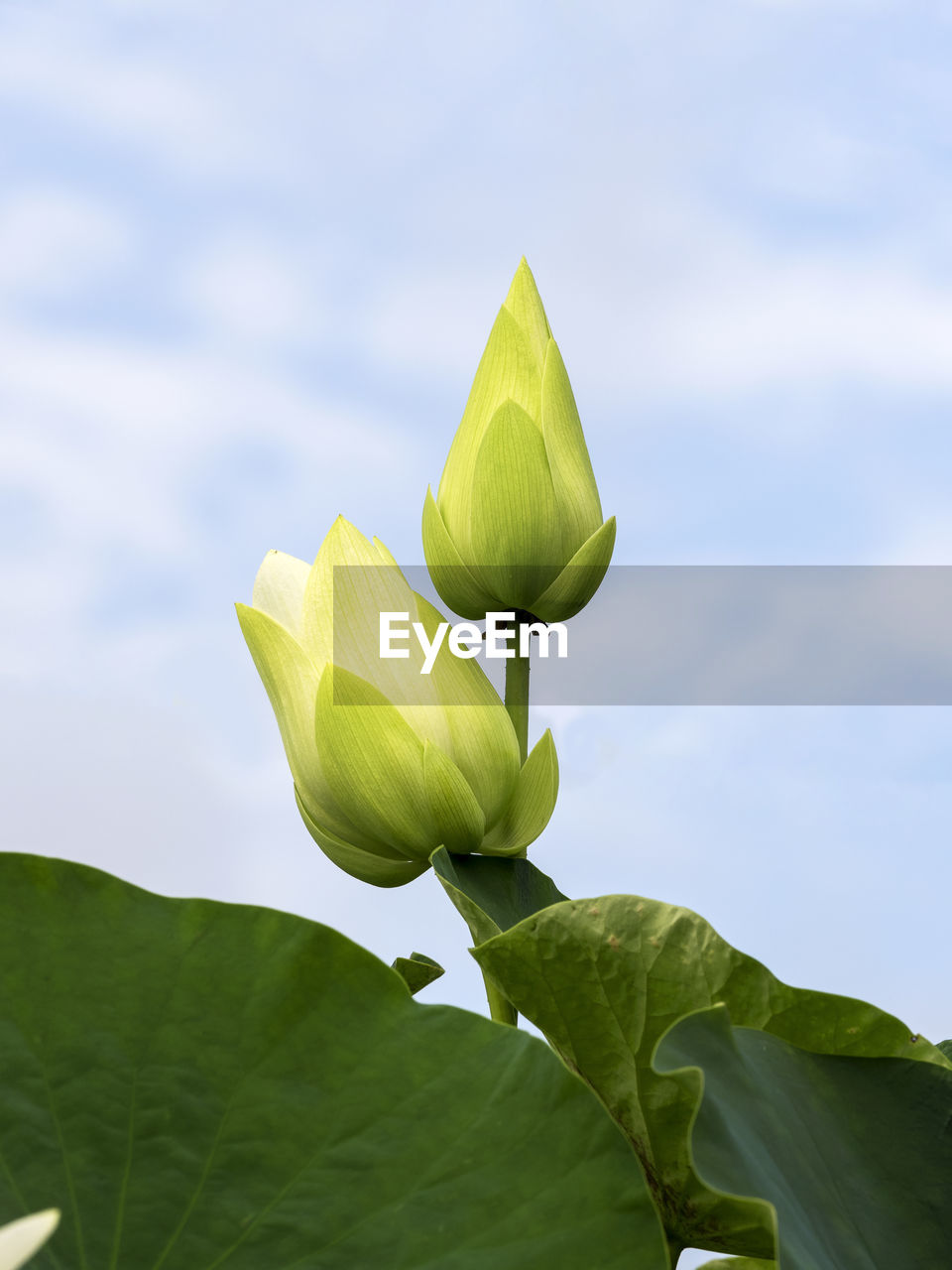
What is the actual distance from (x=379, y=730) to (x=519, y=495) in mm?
125

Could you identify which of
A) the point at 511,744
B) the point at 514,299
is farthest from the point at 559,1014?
the point at 514,299

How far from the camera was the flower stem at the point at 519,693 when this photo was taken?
1.75 feet

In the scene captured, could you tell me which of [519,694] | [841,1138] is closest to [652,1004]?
[841,1138]

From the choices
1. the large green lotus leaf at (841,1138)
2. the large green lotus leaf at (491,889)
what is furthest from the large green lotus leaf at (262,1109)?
the large green lotus leaf at (491,889)

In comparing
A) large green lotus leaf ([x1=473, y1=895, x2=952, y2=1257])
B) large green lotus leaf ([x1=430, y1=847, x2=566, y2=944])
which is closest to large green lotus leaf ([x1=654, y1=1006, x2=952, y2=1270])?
large green lotus leaf ([x1=473, y1=895, x2=952, y2=1257])

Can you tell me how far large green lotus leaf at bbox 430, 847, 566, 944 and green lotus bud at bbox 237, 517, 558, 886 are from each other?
14mm

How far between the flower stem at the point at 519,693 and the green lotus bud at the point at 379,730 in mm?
13

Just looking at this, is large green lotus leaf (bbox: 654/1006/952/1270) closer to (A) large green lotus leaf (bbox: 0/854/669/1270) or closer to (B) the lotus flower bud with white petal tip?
(A) large green lotus leaf (bbox: 0/854/669/1270)

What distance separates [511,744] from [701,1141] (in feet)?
0.86

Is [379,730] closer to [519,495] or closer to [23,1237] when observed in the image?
[519,495]

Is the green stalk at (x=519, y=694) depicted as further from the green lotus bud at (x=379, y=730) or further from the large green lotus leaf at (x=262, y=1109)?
the large green lotus leaf at (x=262, y=1109)

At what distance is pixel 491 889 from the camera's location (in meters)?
0.51

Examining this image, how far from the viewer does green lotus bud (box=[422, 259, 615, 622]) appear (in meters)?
0.50

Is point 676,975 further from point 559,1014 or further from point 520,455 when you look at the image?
point 520,455
